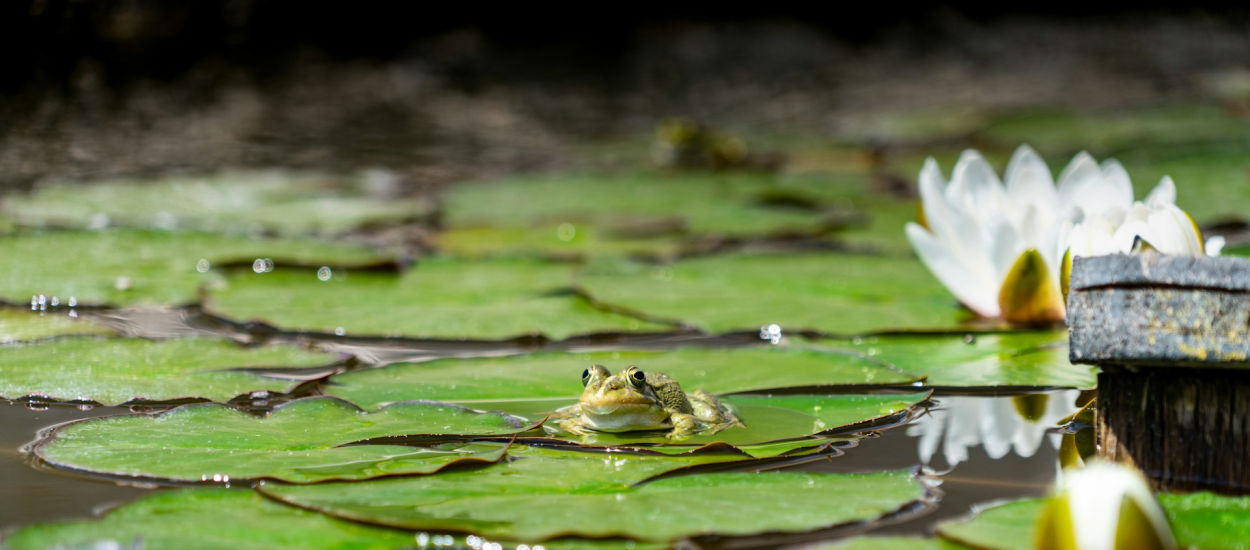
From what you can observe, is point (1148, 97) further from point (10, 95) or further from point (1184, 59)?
point (10, 95)

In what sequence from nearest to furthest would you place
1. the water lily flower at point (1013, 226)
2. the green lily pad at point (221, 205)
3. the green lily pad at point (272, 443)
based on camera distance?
the green lily pad at point (272, 443), the water lily flower at point (1013, 226), the green lily pad at point (221, 205)

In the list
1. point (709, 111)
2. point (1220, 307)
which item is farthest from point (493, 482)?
point (709, 111)

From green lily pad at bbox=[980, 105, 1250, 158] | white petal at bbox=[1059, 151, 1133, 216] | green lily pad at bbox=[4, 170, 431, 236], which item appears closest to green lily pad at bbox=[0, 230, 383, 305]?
green lily pad at bbox=[4, 170, 431, 236]

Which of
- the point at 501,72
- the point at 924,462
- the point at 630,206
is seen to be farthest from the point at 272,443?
the point at 501,72

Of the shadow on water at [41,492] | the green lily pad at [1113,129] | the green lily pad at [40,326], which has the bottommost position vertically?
the shadow on water at [41,492]

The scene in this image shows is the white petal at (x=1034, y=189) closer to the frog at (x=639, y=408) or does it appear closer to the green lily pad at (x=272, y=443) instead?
the frog at (x=639, y=408)

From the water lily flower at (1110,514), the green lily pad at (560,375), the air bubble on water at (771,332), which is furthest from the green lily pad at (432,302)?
the water lily flower at (1110,514)
